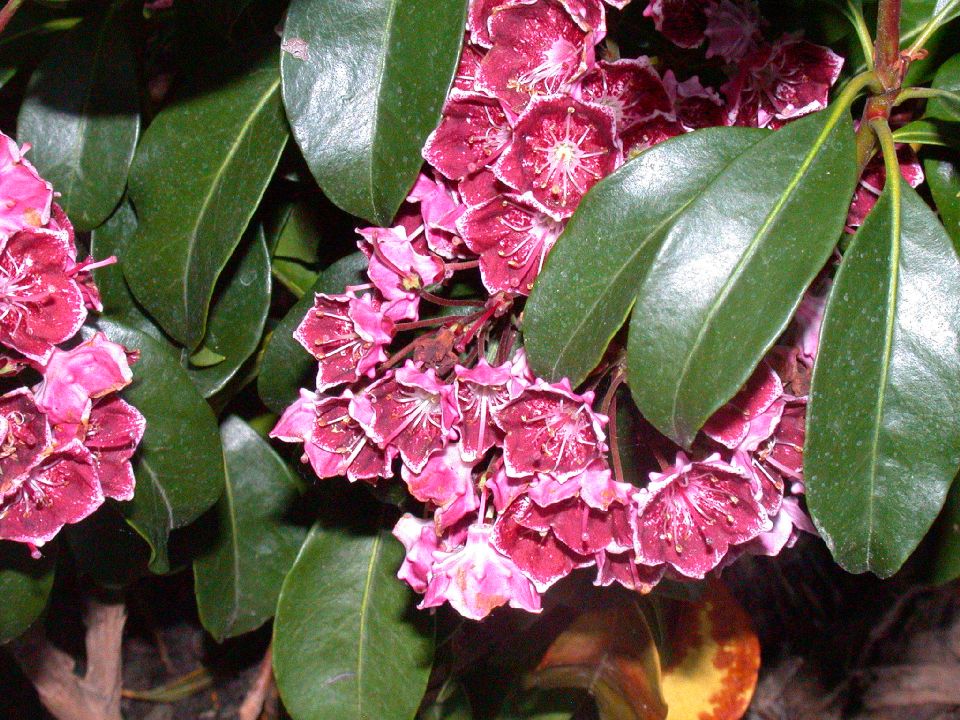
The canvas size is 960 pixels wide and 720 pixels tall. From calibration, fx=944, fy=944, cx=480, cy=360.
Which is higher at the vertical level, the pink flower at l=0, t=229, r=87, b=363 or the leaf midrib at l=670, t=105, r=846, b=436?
the leaf midrib at l=670, t=105, r=846, b=436

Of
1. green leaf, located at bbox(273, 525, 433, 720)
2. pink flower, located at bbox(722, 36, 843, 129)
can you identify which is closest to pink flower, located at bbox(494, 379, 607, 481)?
pink flower, located at bbox(722, 36, 843, 129)

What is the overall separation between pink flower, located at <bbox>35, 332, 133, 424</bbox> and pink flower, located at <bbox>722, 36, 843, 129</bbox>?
762 mm

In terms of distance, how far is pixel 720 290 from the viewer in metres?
0.84

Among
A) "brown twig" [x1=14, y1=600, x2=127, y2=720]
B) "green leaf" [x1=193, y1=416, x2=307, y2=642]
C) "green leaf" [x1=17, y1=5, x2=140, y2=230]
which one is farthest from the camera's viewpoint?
"brown twig" [x1=14, y1=600, x2=127, y2=720]

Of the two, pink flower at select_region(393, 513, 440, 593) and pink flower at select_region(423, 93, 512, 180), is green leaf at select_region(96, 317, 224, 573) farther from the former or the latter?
pink flower at select_region(423, 93, 512, 180)

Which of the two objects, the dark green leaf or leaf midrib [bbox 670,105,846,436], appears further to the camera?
the dark green leaf

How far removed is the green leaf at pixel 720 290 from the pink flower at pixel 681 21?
0.28 metres

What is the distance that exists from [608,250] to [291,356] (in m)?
0.57

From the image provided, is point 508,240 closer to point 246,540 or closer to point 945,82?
point 945,82

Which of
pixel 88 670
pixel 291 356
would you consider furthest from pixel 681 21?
pixel 88 670

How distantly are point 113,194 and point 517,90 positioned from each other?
0.65 metres

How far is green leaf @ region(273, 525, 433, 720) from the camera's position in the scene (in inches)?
57.7

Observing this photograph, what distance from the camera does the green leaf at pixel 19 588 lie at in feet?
4.56

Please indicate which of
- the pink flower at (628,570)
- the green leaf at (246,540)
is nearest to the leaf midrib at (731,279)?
the pink flower at (628,570)
